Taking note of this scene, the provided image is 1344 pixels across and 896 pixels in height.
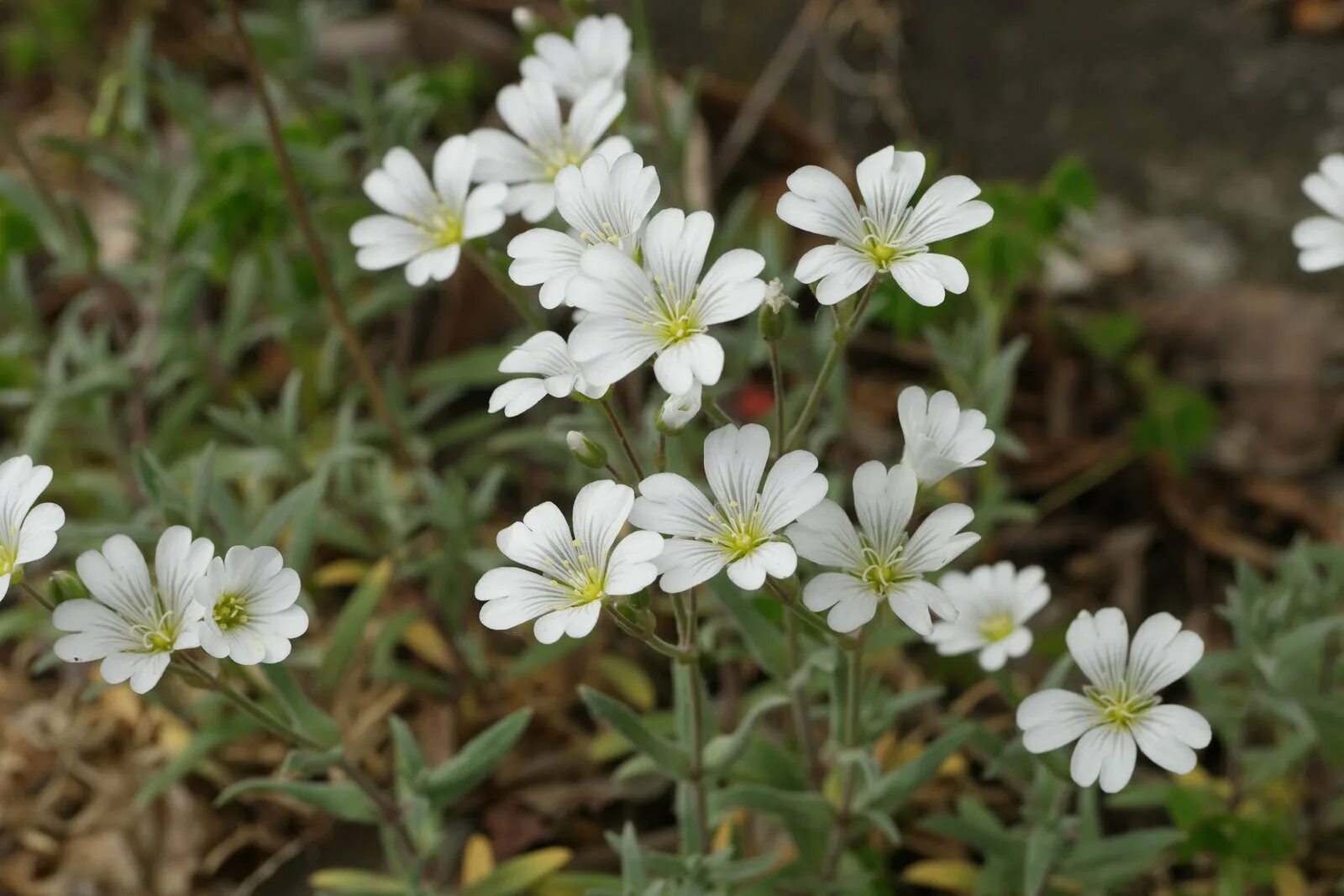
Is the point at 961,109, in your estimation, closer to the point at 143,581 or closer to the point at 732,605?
the point at 732,605

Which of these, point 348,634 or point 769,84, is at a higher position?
point 769,84

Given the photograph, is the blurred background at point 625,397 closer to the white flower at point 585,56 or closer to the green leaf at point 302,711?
the green leaf at point 302,711

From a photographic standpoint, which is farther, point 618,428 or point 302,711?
point 302,711

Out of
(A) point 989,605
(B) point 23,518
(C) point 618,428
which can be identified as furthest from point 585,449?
(A) point 989,605

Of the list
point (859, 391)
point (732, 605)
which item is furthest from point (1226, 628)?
point (732, 605)

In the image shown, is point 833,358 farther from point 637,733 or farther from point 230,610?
point 230,610
